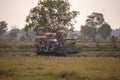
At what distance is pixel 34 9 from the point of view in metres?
61.4

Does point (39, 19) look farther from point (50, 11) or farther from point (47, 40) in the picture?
point (47, 40)

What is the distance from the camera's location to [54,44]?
41000 millimetres

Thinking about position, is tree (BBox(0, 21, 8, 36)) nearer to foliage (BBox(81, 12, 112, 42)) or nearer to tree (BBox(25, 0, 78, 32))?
foliage (BBox(81, 12, 112, 42))

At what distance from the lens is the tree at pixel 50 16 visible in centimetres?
5922

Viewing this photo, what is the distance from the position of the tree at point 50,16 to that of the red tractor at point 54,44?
51.6 feet

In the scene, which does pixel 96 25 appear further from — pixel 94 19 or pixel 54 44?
pixel 54 44

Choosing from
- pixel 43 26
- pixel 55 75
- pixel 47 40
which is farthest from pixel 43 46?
pixel 55 75

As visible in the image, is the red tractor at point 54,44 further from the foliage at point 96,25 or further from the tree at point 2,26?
the tree at point 2,26

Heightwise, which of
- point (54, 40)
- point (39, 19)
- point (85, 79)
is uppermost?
point (39, 19)

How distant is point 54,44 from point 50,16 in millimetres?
20319

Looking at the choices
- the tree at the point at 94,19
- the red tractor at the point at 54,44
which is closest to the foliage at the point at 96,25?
the tree at the point at 94,19

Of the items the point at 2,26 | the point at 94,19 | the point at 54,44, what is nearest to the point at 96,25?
the point at 94,19

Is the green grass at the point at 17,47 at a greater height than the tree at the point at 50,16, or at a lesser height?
lesser

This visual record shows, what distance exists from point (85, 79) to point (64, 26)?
42.8 metres
